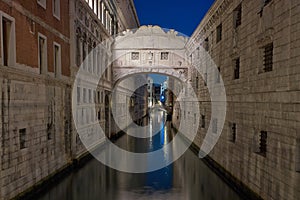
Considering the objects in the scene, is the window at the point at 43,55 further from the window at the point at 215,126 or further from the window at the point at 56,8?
the window at the point at 215,126

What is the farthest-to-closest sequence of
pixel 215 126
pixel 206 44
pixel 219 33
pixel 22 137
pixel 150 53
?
pixel 150 53 → pixel 206 44 → pixel 215 126 → pixel 219 33 → pixel 22 137

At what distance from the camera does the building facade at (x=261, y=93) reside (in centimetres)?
653

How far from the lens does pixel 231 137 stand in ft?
37.0

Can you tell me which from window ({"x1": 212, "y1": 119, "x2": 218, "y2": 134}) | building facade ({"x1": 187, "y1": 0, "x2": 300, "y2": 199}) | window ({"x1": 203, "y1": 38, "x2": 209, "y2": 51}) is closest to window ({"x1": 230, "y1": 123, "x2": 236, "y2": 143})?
building facade ({"x1": 187, "y1": 0, "x2": 300, "y2": 199})

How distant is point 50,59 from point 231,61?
6.67 meters

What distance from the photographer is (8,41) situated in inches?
320

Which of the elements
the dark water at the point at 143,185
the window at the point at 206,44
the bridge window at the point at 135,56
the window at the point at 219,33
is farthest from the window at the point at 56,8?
the bridge window at the point at 135,56

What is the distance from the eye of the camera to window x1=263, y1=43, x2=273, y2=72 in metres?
7.90

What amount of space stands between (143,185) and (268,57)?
6152mm

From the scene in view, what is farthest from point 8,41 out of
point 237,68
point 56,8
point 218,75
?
point 218,75

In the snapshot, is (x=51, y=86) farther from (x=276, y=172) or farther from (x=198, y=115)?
(x=198, y=115)

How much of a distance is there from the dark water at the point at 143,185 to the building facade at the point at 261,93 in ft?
3.15

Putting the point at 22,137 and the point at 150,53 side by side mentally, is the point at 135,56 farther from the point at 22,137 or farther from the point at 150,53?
the point at 22,137

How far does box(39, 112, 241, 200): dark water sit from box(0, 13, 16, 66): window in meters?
4.12
